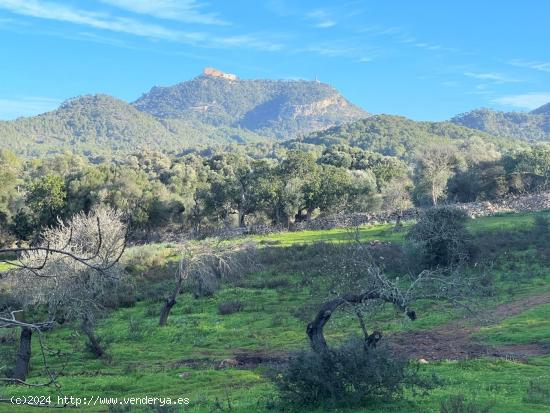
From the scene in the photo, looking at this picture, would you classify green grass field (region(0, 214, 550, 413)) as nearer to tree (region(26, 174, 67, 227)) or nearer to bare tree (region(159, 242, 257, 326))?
bare tree (region(159, 242, 257, 326))

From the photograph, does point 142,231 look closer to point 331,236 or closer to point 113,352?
point 331,236

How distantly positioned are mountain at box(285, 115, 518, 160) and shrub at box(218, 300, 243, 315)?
114592mm

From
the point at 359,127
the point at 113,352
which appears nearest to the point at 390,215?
the point at 113,352

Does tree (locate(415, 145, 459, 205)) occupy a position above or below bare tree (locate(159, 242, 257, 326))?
above

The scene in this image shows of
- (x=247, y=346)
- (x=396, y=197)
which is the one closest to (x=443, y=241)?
(x=247, y=346)

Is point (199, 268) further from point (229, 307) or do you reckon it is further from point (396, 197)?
point (396, 197)

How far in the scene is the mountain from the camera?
148000 millimetres

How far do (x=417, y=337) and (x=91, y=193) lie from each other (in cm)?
5005

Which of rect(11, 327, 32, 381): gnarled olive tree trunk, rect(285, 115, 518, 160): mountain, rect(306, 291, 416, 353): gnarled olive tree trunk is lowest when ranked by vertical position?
rect(11, 327, 32, 381): gnarled olive tree trunk

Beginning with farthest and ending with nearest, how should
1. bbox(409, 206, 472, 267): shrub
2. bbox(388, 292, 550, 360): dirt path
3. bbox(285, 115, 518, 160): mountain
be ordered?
1. bbox(285, 115, 518, 160): mountain
2. bbox(409, 206, 472, 267): shrub
3. bbox(388, 292, 550, 360): dirt path

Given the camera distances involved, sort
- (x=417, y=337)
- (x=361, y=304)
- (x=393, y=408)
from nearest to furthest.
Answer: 1. (x=393, y=408)
2. (x=361, y=304)
3. (x=417, y=337)

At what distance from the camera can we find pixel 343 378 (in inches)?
457

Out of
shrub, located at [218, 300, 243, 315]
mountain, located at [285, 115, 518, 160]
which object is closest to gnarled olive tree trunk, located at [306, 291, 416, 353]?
shrub, located at [218, 300, 243, 315]

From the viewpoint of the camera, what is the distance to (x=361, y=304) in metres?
13.4
